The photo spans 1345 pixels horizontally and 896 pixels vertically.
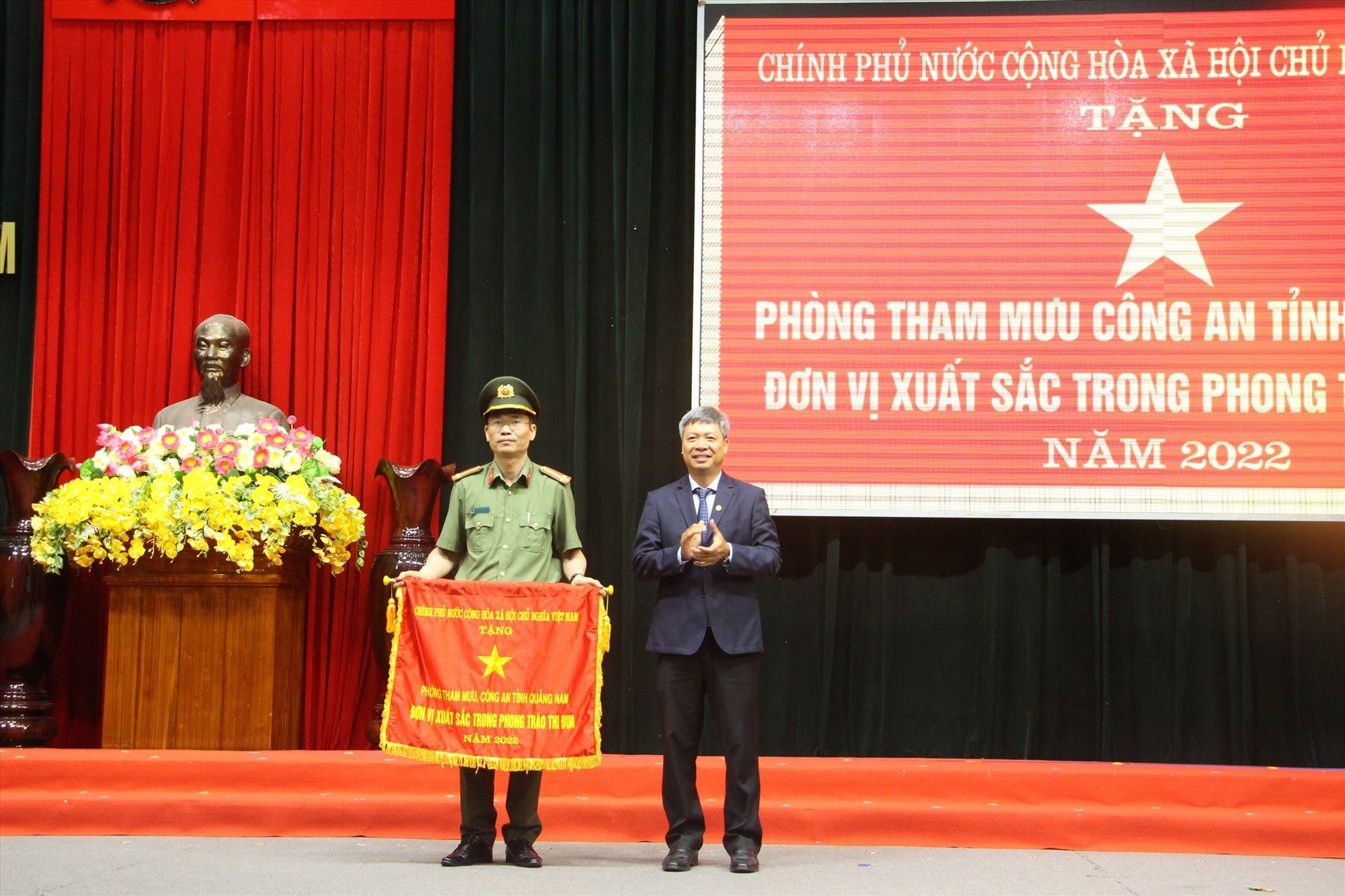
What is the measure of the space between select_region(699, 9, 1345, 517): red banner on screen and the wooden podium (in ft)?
5.58

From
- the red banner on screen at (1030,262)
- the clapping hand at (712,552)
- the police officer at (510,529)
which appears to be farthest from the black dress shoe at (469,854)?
the red banner on screen at (1030,262)

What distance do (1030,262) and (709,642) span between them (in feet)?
6.96

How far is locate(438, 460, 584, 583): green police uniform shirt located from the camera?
3494 millimetres

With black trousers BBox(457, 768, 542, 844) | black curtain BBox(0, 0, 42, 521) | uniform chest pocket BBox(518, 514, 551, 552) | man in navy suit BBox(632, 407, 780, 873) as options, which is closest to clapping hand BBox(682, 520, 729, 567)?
man in navy suit BBox(632, 407, 780, 873)

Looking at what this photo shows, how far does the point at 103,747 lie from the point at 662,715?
6.40 feet

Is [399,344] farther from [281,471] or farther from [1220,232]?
[1220,232]

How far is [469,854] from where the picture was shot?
338 cm

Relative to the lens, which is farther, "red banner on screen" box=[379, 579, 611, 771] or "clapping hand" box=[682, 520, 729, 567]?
"red banner on screen" box=[379, 579, 611, 771]

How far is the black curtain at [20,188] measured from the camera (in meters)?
5.36

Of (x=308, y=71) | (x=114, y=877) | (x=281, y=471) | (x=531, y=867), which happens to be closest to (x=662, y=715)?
(x=531, y=867)

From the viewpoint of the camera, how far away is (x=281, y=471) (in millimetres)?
4578

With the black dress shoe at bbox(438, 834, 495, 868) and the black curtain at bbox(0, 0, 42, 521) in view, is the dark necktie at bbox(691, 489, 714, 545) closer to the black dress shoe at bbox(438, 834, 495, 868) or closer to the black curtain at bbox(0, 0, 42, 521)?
the black dress shoe at bbox(438, 834, 495, 868)

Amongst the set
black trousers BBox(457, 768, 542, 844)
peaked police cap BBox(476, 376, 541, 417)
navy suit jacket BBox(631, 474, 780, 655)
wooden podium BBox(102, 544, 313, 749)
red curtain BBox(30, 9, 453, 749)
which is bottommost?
black trousers BBox(457, 768, 542, 844)

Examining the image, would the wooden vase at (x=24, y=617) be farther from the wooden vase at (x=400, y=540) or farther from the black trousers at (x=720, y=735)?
the black trousers at (x=720, y=735)
